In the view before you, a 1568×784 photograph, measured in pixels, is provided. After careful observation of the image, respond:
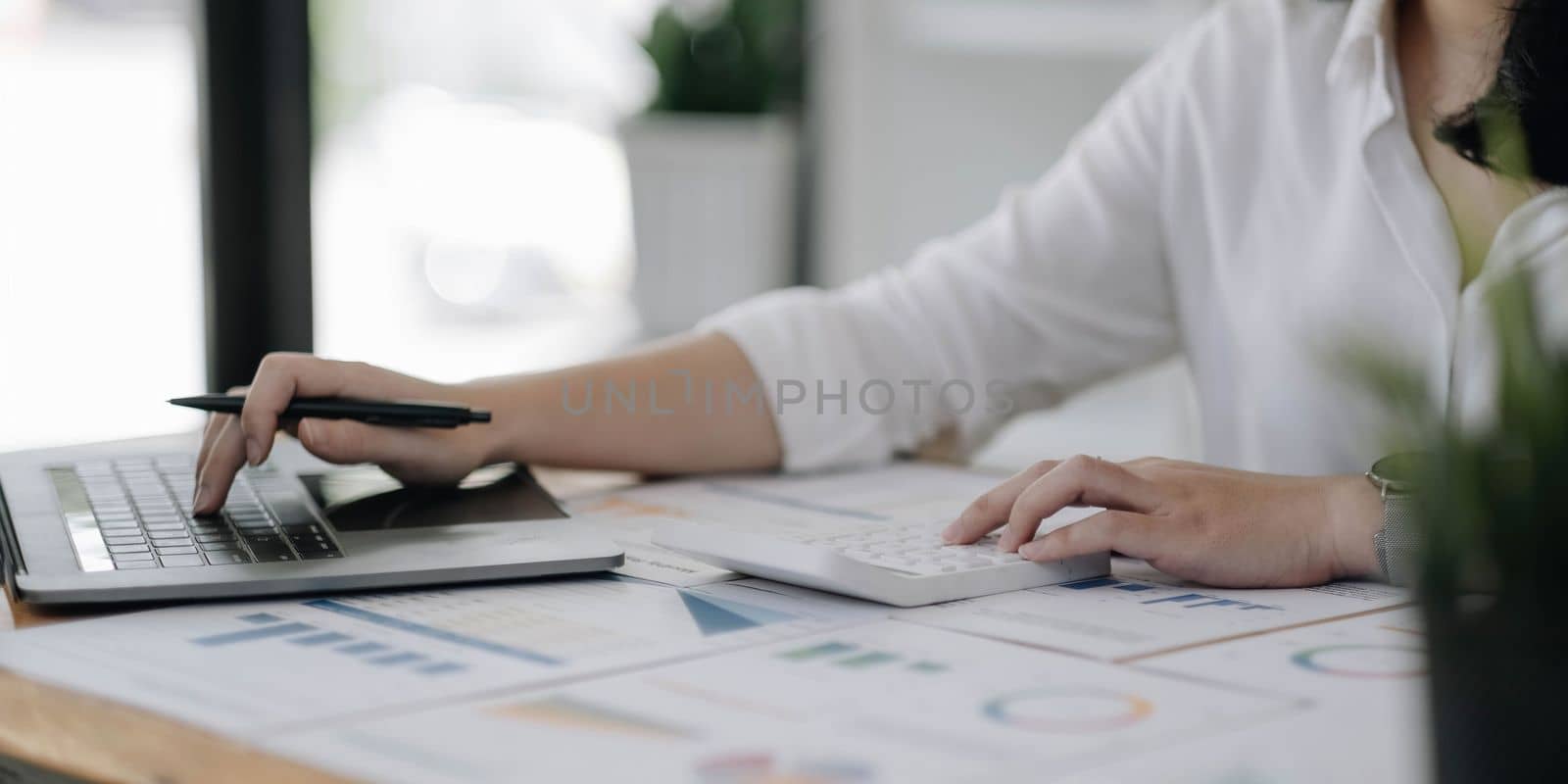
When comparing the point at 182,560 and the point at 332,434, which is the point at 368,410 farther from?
the point at 182,560

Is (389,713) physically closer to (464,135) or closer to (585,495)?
(585,495)

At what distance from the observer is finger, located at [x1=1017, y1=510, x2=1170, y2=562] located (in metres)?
0.72

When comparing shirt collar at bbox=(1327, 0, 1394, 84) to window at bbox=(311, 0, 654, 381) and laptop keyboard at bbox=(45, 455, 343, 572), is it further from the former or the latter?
window at bbox=(311, 0, 654, 381)

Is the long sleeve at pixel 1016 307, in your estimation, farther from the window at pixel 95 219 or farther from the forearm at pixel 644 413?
the window at pixel 95 219

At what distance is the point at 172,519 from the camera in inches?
31.8

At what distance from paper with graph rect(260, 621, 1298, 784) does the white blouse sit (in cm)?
51

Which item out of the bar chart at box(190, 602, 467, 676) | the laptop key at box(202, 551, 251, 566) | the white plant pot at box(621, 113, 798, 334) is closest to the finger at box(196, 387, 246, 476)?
the laptop key at box(202, 551, 251, 566)

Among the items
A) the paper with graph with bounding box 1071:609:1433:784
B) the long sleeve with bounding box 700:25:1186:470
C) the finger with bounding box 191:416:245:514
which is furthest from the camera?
the long sleeve with bounding box 700:25:1186:470

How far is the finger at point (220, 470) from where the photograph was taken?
0.82m

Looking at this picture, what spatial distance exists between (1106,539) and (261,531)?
0.44 metres

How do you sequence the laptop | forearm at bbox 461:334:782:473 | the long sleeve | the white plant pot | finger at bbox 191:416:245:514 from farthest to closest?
1. the white plant pot
2. the long sleeve
3. forearm at bbox 461:334:782:473
4. finger at bbox 191:416:245:514
5. the laptop

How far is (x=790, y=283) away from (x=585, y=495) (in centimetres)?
181

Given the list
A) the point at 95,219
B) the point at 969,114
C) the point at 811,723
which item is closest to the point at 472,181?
the point at 95,219

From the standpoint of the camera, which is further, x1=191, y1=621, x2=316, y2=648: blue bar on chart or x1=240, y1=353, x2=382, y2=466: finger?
x1=240, y1=353, x2=382, y2=466: finger
